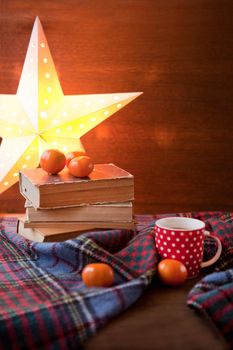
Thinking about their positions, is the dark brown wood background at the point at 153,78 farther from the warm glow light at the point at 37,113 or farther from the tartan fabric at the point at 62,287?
the tartan fabric at the point at 62,287

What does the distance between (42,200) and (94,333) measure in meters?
0.35

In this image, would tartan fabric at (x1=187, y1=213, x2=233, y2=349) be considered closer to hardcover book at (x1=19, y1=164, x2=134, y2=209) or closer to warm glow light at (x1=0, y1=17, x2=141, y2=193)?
hardcover book at (x1=19, y1=164, x2=134, y2=209)

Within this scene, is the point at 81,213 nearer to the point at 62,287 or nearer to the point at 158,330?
the point at 62,287

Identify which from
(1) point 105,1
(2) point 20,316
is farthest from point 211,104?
(2) point 20,316

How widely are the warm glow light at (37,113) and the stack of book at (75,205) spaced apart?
9.0 inches

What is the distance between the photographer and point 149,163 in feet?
4.81

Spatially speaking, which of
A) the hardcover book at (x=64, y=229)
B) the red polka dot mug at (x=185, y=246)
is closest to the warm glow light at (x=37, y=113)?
the hardcover book at (x=64, y=229)

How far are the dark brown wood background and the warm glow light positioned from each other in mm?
160

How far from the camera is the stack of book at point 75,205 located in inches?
38.3

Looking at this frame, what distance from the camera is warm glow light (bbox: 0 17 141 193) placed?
1225 millimetres

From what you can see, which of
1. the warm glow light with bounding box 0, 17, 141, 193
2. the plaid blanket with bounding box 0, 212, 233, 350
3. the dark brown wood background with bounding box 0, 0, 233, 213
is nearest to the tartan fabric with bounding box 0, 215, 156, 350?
the plaid blanket with bounding box 0, 212, 233, 350

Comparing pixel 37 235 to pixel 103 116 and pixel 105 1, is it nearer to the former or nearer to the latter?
pixel 103 116

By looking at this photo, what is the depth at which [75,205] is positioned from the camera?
983 millimetres

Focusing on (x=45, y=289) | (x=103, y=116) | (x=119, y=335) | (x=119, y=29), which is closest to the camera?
(x=119, y=335)
